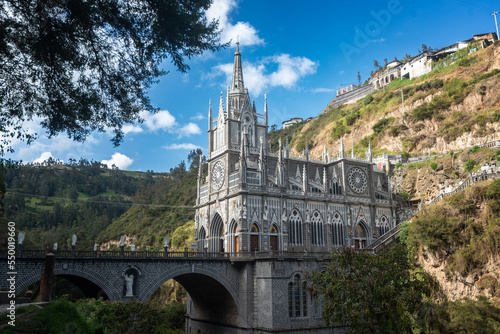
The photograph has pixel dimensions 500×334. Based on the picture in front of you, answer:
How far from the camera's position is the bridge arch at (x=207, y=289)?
33969mm

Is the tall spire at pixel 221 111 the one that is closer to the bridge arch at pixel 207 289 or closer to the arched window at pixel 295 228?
the arched window at pixel 295 228

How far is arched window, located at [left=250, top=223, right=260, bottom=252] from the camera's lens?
130ft

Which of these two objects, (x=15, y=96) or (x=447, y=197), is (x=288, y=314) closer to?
(x=447, y=197)

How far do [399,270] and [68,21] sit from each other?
1862 centimetres

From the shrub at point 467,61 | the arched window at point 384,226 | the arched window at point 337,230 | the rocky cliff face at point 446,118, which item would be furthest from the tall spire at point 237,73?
the shrub at point 467,61

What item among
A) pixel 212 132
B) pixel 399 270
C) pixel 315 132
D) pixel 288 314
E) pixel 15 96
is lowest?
pixel 288 314

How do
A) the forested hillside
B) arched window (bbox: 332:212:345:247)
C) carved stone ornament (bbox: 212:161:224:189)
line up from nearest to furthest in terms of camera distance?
carved stone ornament (bbox: 212:161:224:189) → arched window (bbox: 332:212:345:247) → the forested hillside

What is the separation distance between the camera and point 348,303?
20.8 metres

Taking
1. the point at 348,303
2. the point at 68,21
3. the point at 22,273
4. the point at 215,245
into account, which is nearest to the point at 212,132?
the point at 215,245

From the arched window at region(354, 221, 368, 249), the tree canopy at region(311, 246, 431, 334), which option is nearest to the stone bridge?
the arched window at region(354, 221, 368, 249)

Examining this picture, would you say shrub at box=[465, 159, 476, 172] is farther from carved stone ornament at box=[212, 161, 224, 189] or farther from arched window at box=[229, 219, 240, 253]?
carved stone ornament at box=[212, 161, 224, 189]

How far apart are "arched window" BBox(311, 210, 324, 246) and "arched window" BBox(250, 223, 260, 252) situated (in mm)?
6942

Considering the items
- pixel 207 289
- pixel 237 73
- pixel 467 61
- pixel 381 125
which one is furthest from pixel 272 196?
pixel 467 61

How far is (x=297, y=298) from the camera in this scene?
3634cm
